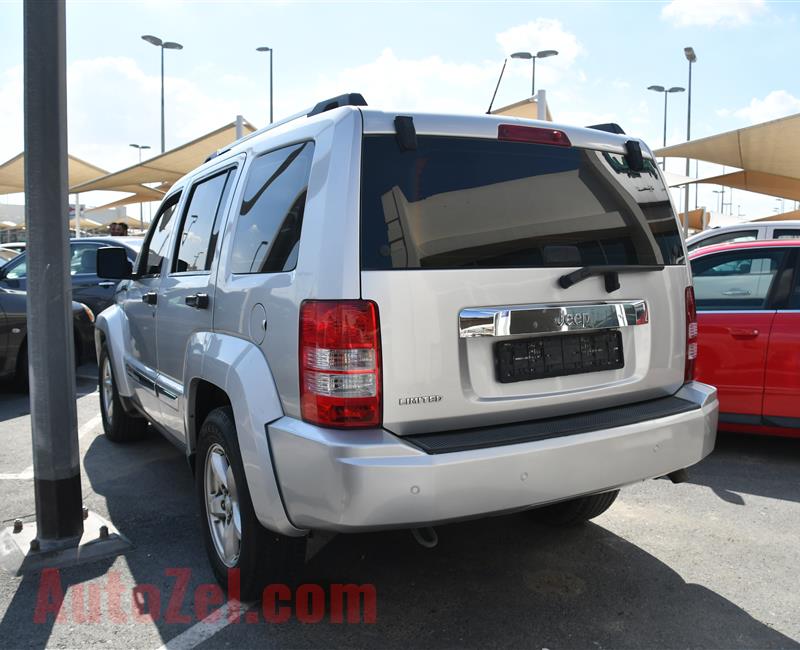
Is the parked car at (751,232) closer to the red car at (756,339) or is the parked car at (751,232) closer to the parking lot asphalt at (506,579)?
the red car at (756,339)

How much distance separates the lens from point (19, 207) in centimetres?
6938

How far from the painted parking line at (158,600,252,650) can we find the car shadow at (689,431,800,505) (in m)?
Answer: 2.86

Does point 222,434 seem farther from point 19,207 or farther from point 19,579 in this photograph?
point 19,207

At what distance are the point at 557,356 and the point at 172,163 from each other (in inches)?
773

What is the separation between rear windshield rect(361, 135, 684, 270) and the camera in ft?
8.46

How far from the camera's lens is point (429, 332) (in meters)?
2.57

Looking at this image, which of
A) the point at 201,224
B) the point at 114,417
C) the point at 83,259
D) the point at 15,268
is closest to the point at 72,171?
the point at 83,259

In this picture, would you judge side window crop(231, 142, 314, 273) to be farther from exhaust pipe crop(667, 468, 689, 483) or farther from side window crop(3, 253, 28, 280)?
side window crop(3, 253, 28, 280)

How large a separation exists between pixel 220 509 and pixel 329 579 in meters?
0.57

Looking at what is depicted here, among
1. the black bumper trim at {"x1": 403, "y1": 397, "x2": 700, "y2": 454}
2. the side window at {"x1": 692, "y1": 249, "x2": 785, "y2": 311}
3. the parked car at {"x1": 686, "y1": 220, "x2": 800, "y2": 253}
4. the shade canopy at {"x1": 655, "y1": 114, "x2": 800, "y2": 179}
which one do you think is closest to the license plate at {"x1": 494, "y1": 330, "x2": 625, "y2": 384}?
the black bumper trim at {"x1": 403, "y1": 397, "x2": 700, "y2": 454}

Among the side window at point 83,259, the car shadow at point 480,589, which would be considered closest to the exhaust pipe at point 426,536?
the car shadow at point 480,589

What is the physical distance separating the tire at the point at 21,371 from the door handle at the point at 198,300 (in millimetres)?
5024

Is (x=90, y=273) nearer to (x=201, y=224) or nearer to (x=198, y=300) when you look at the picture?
(x=201, y=224)

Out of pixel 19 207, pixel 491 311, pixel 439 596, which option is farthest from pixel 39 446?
pixel 19 207
